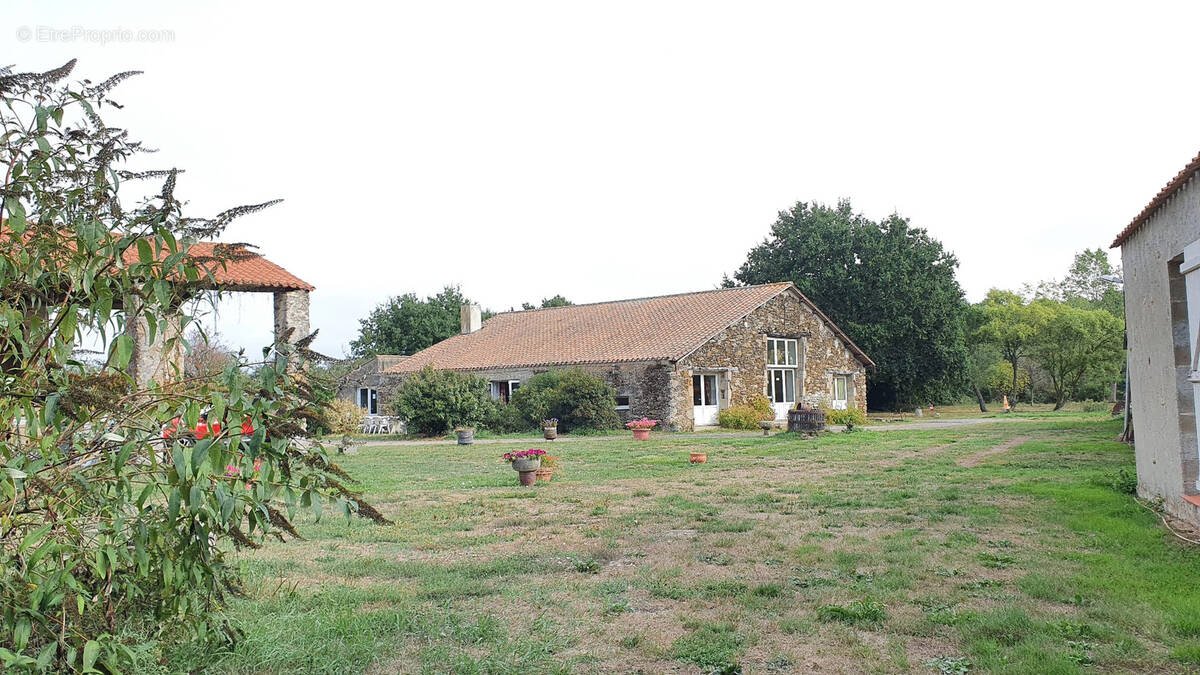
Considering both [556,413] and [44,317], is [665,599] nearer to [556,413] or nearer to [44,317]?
[44,317]

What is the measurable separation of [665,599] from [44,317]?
12.9ft

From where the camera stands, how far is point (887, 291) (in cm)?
4116

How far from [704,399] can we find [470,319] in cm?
1304

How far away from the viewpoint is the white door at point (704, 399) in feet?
92.4

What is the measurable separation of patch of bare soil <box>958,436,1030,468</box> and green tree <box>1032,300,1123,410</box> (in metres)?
23.8

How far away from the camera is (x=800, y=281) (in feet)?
141

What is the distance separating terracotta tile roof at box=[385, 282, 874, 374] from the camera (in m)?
28.6

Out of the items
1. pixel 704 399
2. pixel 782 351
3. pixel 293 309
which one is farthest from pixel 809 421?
pixel 293 309

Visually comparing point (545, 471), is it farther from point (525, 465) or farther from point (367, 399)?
point (367, 399)

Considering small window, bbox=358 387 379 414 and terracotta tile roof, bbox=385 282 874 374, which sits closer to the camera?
terracotta tile roof, bbox=385 282 874 374

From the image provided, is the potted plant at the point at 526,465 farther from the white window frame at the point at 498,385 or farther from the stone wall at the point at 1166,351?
the white window frame at the point at 498,385

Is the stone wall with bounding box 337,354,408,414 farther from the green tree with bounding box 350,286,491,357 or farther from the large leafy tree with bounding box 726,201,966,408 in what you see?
the large leafy tree with bounding box 726,201,966,408

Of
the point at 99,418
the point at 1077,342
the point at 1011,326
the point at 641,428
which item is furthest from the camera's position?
the point at 1011,326

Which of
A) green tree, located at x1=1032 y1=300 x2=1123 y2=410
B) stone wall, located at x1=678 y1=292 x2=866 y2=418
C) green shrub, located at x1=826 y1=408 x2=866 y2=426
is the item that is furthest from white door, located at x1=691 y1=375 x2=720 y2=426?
green tree, located at x1=1032 y1=300 x2=1123 y2=410
